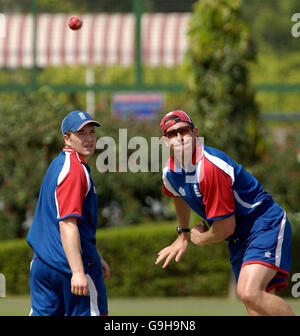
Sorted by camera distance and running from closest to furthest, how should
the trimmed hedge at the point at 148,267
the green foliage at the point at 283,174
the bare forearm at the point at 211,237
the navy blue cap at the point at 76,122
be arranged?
the navy blue cap at the point at 76,122
the bare forearm at the point at 211,237
the trimmed hedge at the point at 148,267
the green foliage at the point at 283,174

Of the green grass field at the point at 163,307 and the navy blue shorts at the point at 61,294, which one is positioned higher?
the navy blue shorts at the point at 61,294

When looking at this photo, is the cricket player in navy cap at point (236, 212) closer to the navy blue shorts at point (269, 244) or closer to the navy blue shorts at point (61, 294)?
the navy blue shorts at point (269, 244)

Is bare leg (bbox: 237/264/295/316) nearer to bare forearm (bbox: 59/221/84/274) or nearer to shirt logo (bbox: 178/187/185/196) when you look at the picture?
shirt logo (bbox: 178/187/185/196)

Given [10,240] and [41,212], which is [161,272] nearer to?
[10,240]

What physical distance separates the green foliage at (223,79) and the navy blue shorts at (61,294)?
277 inches

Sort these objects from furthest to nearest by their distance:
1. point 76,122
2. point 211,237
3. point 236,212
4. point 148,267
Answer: point 148,267, point 236,212, point 211,237, point 76,122

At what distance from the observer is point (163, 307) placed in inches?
459

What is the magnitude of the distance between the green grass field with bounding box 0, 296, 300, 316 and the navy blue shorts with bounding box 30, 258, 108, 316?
4677 mm

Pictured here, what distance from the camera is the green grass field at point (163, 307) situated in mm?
10883

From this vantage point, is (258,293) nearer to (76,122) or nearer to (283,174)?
(76,122)

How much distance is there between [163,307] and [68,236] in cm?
621

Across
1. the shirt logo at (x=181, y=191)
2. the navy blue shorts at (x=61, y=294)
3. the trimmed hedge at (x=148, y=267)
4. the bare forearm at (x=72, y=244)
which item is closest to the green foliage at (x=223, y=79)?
the trimmed hedge at (x=148, y=267)

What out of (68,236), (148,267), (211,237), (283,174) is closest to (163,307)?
(148,267)
